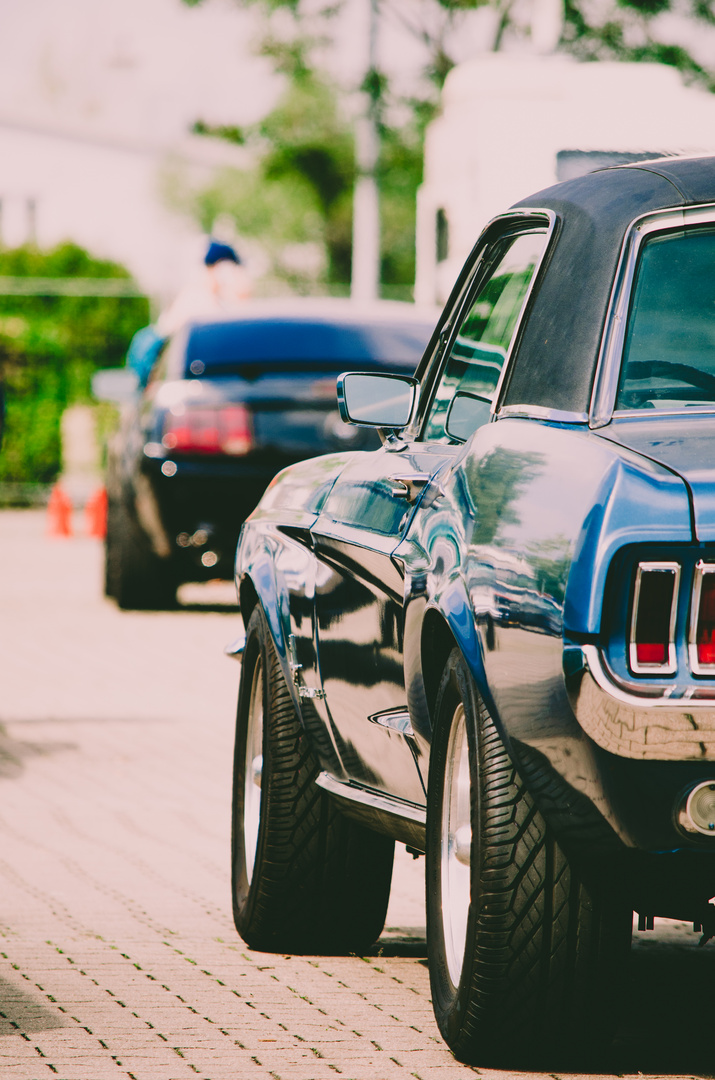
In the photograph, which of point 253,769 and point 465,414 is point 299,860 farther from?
point 465,414

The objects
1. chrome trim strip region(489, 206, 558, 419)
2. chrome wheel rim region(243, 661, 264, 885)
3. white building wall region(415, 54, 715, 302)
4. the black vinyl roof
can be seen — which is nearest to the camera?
the black vinyl roof

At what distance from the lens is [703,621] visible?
127 inches

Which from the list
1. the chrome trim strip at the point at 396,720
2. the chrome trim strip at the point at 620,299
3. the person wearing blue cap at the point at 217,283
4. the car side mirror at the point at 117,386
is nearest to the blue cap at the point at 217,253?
the person wearing blue cap at the point at 217,283

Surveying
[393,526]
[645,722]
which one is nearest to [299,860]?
[393,526]

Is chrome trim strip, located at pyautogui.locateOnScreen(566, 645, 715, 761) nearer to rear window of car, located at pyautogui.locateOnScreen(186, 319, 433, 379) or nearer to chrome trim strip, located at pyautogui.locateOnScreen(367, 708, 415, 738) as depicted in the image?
chrome trim strip, located at pyautogui.locateOnScreen(367, 708, 415, 738)

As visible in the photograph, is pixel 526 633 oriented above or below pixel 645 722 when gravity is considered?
above

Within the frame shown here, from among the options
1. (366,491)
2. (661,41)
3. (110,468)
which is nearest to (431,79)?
(661,41)

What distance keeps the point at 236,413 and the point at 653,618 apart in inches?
358

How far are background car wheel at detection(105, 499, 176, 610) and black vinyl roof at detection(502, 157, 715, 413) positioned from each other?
29.3 ft

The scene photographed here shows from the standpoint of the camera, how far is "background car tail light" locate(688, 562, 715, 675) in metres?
3.21

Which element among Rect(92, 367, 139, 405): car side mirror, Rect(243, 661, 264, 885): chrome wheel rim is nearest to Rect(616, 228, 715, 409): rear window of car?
Rect(243, 661, 264, 885): chrome wheel rim

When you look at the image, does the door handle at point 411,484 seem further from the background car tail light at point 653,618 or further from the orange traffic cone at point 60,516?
the orange traffic cone at point 60,516

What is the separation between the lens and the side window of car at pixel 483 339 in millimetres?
4184

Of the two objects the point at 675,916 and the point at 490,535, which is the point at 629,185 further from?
the point at 675,916
